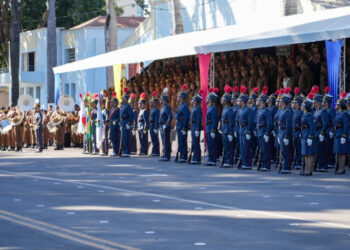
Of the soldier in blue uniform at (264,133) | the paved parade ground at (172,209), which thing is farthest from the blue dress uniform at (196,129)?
the soldier in blue uniform at (264,133)

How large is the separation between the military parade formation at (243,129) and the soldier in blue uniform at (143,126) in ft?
0.10

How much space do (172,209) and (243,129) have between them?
28.5 ft

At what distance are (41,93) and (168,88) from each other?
32481mm

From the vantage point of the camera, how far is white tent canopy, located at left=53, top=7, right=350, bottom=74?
71.1ft

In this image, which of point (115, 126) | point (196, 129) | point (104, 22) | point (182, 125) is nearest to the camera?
point (196, 129)

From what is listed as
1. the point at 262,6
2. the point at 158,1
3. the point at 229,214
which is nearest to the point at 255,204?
the point at 229,214

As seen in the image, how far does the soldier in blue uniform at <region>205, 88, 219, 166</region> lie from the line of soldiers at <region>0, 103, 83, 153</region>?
13333mm

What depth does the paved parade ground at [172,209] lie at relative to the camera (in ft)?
36.8

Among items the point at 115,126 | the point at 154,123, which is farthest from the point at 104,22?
the point at 154,123

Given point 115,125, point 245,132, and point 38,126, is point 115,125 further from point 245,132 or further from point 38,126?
point 245,132

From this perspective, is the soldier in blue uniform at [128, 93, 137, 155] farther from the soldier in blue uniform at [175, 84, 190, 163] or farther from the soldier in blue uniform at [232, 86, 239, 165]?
the soldier in blue uniform at [232, 86, 239, 165]

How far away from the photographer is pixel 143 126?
2903 centimetres

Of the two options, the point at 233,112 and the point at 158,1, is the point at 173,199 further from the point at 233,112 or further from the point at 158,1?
the point at 158,1

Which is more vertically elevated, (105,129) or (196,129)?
(105,129)
